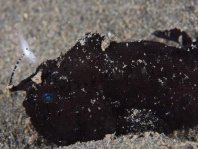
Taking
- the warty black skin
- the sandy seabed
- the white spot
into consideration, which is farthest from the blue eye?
the white spot

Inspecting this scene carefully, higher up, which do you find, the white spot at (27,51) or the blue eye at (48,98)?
the white spot at (27,51)

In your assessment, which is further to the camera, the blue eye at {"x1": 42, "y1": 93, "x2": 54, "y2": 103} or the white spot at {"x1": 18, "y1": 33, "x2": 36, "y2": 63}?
the white spot at {"x1": 18, "y1": 33, "x2": 36, "y2": 63}

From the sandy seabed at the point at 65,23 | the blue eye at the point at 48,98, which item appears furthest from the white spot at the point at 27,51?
the blue eye at the point at 48,98

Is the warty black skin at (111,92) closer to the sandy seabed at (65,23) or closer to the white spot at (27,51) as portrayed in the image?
the sandy seabed at (65,23)

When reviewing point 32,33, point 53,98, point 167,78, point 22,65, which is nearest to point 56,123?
point 53,98

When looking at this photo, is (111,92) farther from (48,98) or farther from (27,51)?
(27,51)

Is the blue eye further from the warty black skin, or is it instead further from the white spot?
the white spot

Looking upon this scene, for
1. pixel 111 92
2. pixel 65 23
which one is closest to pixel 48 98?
pixel 111 92
